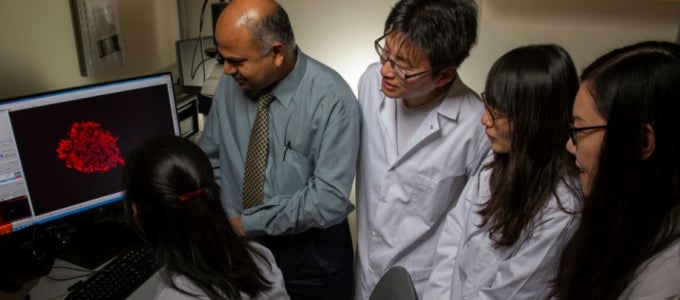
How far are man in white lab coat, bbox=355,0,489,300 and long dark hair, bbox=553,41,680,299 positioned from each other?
16.6 inches

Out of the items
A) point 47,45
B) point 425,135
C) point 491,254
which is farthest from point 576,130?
point 47,45

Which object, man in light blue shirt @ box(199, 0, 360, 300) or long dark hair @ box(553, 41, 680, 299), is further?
man in light blue shirt @ box(199, 0, 360, 300)

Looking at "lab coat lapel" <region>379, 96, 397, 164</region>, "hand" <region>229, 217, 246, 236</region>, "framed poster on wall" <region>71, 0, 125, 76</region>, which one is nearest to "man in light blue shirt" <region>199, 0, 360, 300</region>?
"hand" <region>229, 217, 246, 236</region>

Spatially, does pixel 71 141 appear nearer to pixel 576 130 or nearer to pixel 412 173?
pixel 412 173

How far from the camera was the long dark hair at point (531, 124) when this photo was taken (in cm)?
Answer: 103

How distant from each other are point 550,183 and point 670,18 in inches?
46.1

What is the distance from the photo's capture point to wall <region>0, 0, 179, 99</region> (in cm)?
143

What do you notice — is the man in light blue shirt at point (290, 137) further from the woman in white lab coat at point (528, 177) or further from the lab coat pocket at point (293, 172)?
the woman in white lab coat at point (528, 177)

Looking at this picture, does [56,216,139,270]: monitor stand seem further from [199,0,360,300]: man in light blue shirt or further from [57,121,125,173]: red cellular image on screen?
[199,0,360,300]: man in light blue shirt

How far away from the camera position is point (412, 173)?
54.2 inches

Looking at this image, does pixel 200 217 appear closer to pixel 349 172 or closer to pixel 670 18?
pixel 349 172

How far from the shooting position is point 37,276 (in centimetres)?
135

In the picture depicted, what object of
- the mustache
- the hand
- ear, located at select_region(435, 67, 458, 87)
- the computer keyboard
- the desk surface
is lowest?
the desk surface

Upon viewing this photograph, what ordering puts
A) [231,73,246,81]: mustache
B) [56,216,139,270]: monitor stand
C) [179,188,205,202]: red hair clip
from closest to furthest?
[179,188,205,202]: red hair clip
[231,73,246,81]: mustache
[56,216,139,270]: monitor stand
